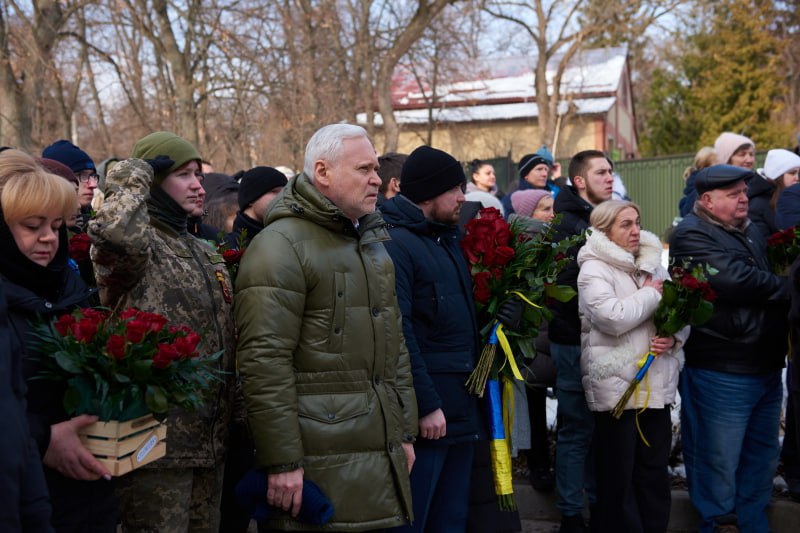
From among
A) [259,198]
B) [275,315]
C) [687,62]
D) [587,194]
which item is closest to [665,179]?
[687,62]

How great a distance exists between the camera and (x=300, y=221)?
347 cm

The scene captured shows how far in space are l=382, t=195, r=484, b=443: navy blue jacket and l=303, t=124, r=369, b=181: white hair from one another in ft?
2.43

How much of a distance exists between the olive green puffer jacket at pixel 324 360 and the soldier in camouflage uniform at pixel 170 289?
9.2 inches

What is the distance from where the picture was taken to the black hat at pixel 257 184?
5.17 m

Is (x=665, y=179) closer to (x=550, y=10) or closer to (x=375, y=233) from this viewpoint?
(x=550, y=10)

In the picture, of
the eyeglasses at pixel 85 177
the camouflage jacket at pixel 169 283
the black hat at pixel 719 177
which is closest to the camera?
the camouflage jacket at pixel 169 283

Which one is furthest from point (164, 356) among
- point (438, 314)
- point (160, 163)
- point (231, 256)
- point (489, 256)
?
point (489, 256)

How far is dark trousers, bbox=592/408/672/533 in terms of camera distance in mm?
4969

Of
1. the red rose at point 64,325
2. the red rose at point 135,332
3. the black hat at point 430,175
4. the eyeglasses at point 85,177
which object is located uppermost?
the eyeglasses at point 85,177

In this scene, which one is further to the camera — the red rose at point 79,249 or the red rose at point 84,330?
the red rose at point 79,249

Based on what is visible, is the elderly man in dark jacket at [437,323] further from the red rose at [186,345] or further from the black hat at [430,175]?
the red rose at [186,345]

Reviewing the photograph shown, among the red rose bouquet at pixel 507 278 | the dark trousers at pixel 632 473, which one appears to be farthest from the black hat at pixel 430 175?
the dark trousers at pixel 632 473

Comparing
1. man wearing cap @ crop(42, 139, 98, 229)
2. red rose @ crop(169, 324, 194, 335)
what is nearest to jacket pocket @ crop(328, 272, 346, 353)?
red rose @ crop(169, 324, 194, 335)

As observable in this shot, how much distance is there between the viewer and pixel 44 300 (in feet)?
9.38
